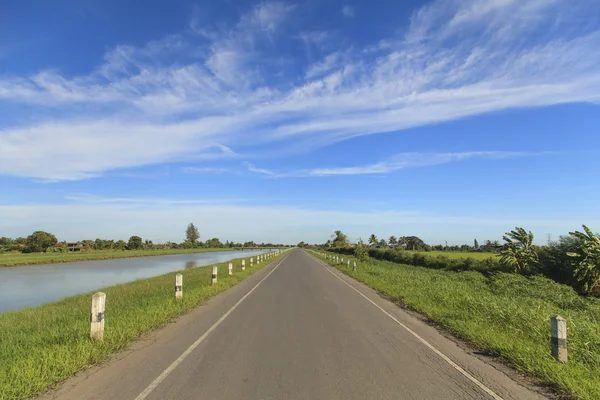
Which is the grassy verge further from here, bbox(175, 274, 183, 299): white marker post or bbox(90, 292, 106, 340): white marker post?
bbox(175, 274, 183, 299): white marker post

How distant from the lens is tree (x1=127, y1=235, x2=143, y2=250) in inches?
4980

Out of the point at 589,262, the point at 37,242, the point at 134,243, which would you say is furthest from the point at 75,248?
the point at 589,262

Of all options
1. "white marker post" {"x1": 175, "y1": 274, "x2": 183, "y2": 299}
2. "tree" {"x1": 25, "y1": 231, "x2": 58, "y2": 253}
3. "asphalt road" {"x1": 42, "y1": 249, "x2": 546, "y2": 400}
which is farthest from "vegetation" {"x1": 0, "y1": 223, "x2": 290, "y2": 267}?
"asphalt road" {"x1": 42, "y1": 249, "x2": 546, "y2": 400}

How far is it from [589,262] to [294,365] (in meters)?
21.7

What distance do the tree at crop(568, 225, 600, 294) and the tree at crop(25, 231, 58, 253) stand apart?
345ft

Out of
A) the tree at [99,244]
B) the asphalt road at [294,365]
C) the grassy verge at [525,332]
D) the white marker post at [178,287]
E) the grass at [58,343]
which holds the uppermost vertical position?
the tree at [99,244]

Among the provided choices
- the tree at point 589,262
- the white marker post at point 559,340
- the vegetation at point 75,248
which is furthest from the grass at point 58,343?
the vegetation at point 75,248

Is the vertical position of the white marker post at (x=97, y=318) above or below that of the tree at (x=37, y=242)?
below

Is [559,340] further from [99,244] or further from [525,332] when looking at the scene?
[99,244]

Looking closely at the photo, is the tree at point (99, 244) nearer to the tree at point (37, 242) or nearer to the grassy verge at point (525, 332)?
the tree at point (37, 242)

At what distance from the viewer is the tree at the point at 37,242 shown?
297 feet

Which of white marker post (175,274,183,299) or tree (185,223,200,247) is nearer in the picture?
white marker post (175,274,183,299)

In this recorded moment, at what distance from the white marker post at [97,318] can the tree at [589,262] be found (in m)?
23.5

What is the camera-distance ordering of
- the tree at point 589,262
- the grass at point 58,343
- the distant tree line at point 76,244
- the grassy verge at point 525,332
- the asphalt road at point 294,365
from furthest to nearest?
the distant tree line at point 76,244
the tree at point 589,262
the grassy verge at point 525,332
the grass at point 58,343
the asphalt road at point 294,365
